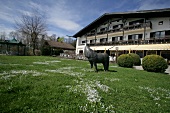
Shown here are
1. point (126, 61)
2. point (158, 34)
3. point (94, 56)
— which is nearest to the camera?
point (94, 56)

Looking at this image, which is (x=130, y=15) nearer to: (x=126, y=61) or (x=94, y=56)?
(x=126, y=61)

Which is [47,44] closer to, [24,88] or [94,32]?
[94,32]

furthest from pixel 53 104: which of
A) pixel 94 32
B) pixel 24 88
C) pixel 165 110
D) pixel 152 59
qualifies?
pixel 94 32

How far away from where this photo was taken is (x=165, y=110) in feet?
11.7

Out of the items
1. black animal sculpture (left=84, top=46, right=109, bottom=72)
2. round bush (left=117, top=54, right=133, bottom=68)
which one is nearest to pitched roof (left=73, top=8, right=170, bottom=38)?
→ round bush (left=117, top=54, right=133, bottom=68)

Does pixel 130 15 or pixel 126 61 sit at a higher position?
pixel 130 15

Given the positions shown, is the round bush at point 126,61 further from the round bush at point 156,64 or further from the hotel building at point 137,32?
the round bush at point 156,64

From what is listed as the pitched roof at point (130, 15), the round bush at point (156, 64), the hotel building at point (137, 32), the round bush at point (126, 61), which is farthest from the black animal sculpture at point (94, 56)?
the pitched roof at point (130, 15)

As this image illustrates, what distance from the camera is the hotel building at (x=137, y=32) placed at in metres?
20.7

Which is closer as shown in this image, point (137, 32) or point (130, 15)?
point (137, 32)

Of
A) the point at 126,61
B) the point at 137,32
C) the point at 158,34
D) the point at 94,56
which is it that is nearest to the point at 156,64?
the point at 126,61

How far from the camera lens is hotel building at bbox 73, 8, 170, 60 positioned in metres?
20.7

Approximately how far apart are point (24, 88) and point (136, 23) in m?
28.2

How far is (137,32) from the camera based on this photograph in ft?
84.1
